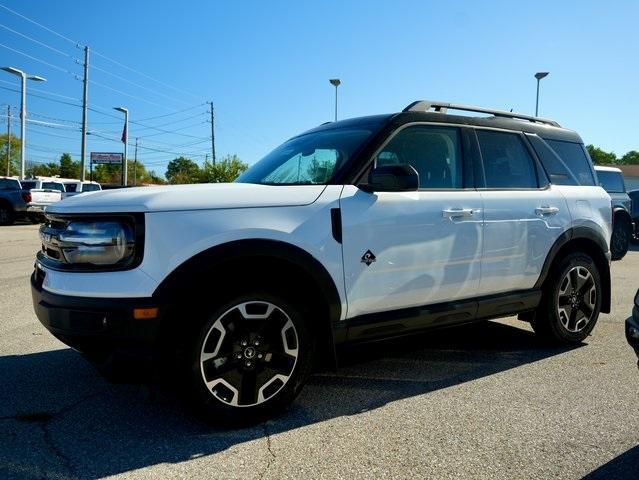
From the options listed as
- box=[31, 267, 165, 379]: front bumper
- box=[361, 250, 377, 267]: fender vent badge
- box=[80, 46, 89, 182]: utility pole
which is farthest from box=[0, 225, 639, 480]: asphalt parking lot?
box=[80, 46, 89, 182]: utility pole

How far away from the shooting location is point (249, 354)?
3098 mm

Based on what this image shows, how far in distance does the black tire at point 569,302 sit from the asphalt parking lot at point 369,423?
20 cm

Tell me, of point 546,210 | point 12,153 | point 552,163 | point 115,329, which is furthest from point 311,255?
point 12,153

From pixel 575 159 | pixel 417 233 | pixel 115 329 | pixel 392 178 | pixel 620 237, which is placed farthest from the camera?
pixel 620 237

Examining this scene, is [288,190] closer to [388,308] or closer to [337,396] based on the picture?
[388,308]

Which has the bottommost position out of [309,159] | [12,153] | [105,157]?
[309,159]

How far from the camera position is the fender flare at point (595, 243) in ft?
14.8

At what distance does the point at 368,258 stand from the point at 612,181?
44.5ft

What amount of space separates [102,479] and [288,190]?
1835 mm

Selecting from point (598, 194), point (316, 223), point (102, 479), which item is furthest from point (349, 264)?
point (598, 194)

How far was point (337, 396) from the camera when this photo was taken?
3.62 m

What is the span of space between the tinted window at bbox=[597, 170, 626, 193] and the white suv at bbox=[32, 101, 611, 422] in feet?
36.2

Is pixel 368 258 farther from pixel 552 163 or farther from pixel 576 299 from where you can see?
pixel 576 299

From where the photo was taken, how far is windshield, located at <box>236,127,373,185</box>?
3686 mm
